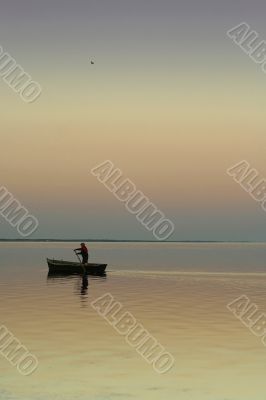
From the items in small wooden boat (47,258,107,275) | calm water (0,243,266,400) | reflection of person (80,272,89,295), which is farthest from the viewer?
small wooden boat (47,258,107,275)

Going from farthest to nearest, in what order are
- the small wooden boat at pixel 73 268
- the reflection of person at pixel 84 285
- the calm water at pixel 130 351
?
the small wooden boat at pixel 73 268 → the reflection of person at pixel 84 285 → the calm water at pixel 130 351

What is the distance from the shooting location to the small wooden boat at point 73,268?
6875cm

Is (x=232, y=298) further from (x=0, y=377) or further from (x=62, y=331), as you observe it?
(x=0, y=377)

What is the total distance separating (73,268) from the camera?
69.9m

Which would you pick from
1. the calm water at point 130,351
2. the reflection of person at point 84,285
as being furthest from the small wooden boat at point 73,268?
the calm water at point 130,351

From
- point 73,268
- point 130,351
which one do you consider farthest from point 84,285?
point 130,351

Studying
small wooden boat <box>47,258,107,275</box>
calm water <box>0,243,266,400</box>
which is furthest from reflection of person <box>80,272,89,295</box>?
calm water <box>0,243,266,400</box>

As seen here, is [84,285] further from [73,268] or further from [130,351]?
[130,351]

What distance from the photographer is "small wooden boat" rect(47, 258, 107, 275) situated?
226 ft

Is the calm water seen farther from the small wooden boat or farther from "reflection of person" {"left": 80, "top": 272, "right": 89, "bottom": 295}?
the small wooden boat

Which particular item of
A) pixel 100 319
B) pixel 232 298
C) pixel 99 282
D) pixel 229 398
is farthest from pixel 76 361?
pixel 99 282

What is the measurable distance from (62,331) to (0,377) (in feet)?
27.7

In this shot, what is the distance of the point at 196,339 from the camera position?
89.6 feet

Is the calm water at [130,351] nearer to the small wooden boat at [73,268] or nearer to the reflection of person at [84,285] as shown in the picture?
the reflection of person at [84,285]
